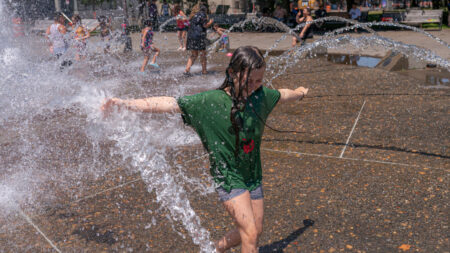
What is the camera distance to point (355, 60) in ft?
44.1

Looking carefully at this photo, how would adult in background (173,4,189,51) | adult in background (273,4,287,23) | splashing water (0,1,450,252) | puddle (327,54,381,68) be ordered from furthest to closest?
adult in background (273,4,287,23) < adult in background (173,4,189,51) < puddle (327,54,381,68) < splashing water (0,1,450,252)

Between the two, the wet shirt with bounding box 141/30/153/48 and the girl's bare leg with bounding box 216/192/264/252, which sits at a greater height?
the wet shirt with bounding box 141/30/153/48

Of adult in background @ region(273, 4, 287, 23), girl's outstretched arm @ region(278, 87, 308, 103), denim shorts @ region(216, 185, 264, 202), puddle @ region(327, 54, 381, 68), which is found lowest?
puddle @ region(327, 54, 381, 68)

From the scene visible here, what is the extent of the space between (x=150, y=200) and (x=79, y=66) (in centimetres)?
1034

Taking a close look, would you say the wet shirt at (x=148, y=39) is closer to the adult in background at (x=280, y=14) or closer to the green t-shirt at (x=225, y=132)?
the green t-shirt at (x=225, y=132)

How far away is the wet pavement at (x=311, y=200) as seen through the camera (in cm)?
383

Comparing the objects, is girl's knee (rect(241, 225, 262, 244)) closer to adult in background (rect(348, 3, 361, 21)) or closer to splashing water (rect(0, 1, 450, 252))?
splashing water (rect(0, 1, 450, 252))

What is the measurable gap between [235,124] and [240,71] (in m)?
0.32

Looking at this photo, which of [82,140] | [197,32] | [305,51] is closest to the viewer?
[82,140]

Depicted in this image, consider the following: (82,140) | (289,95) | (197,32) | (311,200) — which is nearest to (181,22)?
(197,32)

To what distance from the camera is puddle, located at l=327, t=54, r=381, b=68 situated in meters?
12.7

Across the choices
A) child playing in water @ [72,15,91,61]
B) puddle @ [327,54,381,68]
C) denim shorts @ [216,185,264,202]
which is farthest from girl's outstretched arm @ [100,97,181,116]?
child playing in water @ [72,15,91,61]

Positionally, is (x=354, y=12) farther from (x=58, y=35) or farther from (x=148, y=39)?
(x=58, y=35)

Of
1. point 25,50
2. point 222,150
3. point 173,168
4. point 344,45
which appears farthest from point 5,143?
point 25,50
